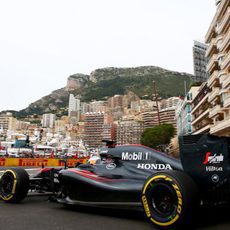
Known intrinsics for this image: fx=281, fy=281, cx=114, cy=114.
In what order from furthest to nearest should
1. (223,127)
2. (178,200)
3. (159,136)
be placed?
(159,136) < (223,127) < (178,200)

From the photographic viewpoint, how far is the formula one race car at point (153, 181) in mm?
3958

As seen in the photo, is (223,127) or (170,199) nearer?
(170,199)

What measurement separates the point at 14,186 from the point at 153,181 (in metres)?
3.45

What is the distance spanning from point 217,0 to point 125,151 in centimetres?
4684

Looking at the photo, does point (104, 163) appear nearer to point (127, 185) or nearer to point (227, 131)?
point (127, 185)

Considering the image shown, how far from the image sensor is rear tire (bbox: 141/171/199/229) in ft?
12.3

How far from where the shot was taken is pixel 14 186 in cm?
617

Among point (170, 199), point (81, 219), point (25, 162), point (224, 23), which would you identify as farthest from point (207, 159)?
point (224, 23)

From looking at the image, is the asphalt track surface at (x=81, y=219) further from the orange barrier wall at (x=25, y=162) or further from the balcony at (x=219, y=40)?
the balcony at (x=219, y=40)

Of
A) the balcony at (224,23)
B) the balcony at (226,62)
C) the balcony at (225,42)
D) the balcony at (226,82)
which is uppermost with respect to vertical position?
the balcony at (224,23)

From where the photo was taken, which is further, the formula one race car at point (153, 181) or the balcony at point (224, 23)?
the balcony at point (224, 23)

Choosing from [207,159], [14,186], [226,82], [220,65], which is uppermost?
[220,65]

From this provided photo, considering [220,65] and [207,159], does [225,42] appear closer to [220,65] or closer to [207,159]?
[220,65]

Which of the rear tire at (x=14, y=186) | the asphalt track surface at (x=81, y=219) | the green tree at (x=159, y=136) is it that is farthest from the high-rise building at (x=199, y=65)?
the asphalt track surface at (x=81, y=219)
